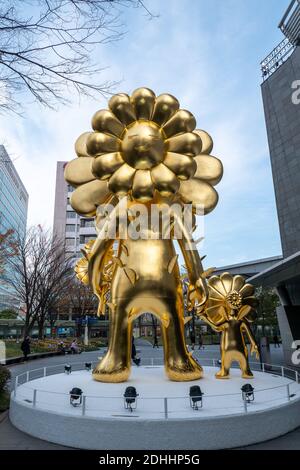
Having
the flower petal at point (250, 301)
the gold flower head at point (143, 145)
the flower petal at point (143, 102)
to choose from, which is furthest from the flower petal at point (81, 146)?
the flower petal at point (250, 301)

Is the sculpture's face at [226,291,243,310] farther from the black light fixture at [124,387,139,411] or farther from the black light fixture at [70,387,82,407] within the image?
the black light fixture at [70,387,82,407]

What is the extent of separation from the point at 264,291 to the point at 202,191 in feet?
98.1

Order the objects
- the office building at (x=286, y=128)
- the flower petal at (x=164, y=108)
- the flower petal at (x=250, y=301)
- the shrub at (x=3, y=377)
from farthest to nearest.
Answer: the office building at (x=286, y=128)
the flower petal at (x=250, y=301)
the shrub at (x=3, y=377)
the flower petal at (x=164, y=108)

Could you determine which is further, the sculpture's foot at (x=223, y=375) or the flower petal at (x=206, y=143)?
the flower petal at (x=206, y=143)

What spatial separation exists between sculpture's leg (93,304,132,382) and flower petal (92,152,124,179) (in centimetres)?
293

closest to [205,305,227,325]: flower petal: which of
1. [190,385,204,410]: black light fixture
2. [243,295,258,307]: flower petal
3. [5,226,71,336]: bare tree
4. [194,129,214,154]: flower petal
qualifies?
[243,295,258,307]: flower petal

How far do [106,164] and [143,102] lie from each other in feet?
5.19

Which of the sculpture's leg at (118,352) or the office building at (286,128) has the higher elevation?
the office building at (286,128)

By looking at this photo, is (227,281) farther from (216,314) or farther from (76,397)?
(76,397)

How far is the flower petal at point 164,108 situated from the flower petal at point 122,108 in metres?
0.52

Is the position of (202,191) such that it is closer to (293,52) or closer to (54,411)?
(54,411)

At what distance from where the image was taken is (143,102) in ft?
25.2

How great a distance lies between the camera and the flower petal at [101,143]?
25.2ft

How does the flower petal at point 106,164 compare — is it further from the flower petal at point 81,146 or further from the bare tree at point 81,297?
the bare tree at point 81,297
